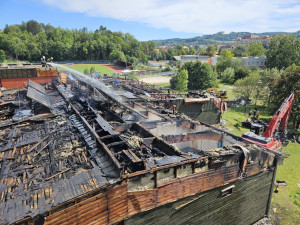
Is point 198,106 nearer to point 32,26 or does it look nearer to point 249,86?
point 249,86

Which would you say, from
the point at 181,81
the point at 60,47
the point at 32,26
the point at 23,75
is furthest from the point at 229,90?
the point at 32,26

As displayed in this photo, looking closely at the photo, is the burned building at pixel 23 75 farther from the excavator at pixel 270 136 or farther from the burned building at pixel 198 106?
the excavator at pixel 270 136

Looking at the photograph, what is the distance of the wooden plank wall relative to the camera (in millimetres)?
5699

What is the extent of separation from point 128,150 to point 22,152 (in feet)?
15.1

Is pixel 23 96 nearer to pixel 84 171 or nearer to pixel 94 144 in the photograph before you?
pixel 94 144

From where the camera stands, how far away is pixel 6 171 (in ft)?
22.9

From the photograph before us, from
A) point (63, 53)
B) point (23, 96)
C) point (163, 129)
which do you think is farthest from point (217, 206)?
point (63, 53)

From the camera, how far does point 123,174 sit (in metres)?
6.85

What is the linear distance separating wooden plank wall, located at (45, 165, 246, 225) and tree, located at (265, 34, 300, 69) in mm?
65283

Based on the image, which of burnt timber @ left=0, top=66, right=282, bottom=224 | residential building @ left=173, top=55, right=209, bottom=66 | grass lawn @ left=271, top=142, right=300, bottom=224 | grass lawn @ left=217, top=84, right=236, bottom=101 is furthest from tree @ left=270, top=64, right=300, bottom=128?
residential building @ left=173, top=55, right=209, bottom=66

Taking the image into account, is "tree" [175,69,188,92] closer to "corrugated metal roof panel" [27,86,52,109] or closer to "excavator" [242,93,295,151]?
"excavator" [242,93,295,151]

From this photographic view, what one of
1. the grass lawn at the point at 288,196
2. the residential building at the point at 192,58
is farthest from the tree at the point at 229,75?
the grass lawn at the point at 288,196

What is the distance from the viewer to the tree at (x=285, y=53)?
58.5 meters

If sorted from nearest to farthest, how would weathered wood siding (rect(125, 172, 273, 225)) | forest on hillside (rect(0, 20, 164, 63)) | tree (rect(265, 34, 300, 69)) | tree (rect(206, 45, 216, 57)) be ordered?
weathered wood siding (rect(125, 172, 273, 225)) < tree (rect(265, 34, 300, 69)) < forest on hillside (rect(0, 20, 164, 63)) < tree (rect(206, 45, 216, 57))
